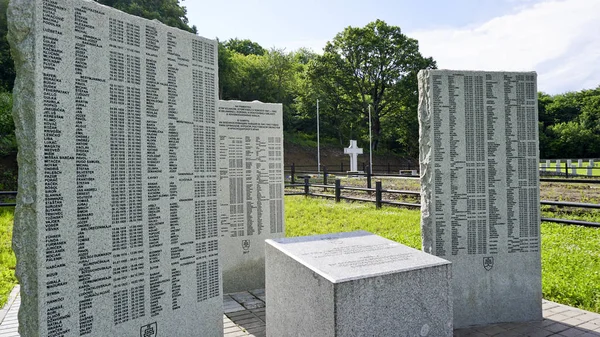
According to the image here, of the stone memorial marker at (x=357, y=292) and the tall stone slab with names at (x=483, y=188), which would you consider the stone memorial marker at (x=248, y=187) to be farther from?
the tall stone slab with names at (x=483, y=188)

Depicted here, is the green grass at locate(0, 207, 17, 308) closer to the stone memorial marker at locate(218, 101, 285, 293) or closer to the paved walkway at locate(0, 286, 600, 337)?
the paved walkway at locate(0, 286, 600, 337)

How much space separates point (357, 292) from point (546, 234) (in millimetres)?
7096

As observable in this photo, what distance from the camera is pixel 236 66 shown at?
132 feet

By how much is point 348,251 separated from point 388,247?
44cm

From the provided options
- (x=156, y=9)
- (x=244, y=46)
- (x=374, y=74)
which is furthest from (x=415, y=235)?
(x=244, y=46)

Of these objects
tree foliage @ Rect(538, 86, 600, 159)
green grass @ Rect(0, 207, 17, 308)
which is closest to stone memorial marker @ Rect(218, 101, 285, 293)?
green grass @ Rect(0, 207, 17, 308)

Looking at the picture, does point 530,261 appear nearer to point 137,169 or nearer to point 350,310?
point 350,310

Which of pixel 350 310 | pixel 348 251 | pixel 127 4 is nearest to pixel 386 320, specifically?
pixel 350 310

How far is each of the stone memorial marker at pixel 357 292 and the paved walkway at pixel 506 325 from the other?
85cm

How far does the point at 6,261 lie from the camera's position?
7551 mm

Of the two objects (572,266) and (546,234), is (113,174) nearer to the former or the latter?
(572,266)

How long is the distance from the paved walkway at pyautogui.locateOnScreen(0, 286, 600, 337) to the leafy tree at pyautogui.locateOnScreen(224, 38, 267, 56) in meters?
54.4

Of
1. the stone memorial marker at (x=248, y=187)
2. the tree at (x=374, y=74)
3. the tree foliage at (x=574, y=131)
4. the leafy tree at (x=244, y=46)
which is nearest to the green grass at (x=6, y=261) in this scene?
the stone memorial marker at (x=248, y=187)

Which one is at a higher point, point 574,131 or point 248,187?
point 574,131
